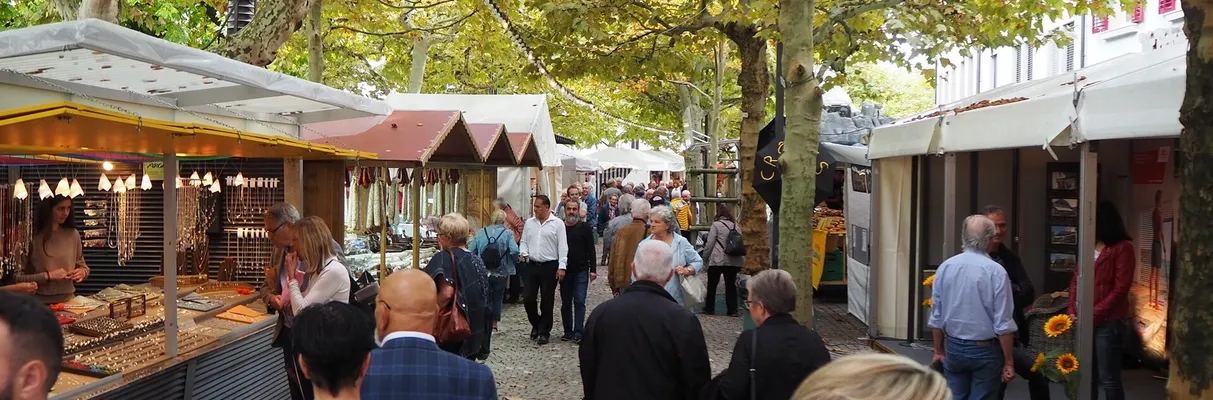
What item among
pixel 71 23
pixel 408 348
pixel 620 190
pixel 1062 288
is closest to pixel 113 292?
pixel 71 23

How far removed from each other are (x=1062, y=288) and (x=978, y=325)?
496cm

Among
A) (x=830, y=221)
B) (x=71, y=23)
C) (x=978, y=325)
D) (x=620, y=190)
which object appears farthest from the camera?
(x=620, y=190)

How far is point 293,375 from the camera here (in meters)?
4.84

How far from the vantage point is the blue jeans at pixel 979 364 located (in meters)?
5.68

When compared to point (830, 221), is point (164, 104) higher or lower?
higher

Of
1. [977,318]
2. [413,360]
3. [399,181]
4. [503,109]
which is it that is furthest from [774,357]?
[503,109]

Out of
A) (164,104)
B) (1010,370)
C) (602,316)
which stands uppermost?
(164,104)

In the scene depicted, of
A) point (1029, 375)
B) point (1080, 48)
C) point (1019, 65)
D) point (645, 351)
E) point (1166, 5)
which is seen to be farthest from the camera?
point (1019, 65)

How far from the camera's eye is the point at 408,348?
324cm

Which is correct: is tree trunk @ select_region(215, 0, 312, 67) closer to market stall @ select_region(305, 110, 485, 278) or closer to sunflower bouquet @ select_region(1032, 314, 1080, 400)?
market stall @ select_region(305, 110, 485, 278)

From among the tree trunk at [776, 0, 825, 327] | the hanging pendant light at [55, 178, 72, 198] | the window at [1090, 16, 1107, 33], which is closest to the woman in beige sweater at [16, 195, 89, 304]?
the hanging pendant light at [55, 178, 72, 198]

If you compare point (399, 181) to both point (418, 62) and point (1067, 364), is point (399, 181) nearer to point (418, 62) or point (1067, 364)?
point (1067, 364)

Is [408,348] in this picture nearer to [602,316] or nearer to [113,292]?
[602,316]

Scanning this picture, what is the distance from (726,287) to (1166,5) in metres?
9.45
